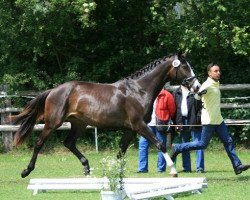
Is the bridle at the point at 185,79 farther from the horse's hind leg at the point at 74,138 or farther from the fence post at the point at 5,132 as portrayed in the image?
the fence post at the point at 5,132

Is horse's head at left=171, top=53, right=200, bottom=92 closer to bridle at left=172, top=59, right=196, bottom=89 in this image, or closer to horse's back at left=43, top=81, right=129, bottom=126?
bridle at left=172, top=59, right=196, bottom=89

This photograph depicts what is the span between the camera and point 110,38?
70.3ft

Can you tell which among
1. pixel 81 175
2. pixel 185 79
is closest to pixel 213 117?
pixel 185 79

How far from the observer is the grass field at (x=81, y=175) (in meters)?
10.6

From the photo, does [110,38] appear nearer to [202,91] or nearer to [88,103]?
[88,103]

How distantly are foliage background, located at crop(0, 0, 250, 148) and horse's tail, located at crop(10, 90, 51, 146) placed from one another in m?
4.73

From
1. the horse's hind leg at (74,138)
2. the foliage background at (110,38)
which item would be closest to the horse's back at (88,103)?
the horse's hind leg at (74,138)

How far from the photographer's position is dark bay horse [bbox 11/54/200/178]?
13.0 metres

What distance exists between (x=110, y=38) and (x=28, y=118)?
7832 millimetres

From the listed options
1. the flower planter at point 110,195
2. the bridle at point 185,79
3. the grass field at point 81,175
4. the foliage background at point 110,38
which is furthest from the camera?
the foliage background at point 110,38

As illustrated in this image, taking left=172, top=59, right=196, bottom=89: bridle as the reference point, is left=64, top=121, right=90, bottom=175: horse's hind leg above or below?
below

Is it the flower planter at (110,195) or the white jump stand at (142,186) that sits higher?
the flower planter at (110,195)

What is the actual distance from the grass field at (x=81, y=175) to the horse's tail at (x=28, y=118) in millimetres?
814

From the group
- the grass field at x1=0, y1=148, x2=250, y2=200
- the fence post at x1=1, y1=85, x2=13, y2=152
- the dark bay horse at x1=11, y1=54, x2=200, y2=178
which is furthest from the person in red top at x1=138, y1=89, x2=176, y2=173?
the fence post at x1=1, y1=85, x2=13, y2=152
